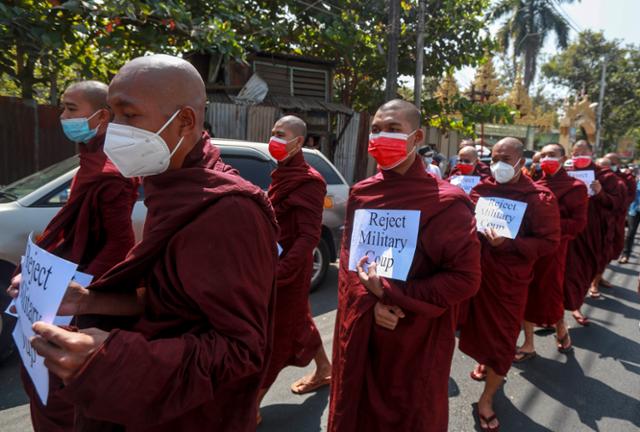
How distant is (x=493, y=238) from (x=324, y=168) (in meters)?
3.04

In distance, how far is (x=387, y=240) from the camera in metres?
2.17

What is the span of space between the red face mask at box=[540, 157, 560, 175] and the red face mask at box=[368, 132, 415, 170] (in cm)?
250

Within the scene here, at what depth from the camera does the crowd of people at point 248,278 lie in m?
1.08

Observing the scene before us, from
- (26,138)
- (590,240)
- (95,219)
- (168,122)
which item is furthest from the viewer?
(26,138)

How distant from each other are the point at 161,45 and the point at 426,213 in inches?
227

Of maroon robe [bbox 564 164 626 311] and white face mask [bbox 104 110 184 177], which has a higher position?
white face mask [bbox 104 110 184 177]

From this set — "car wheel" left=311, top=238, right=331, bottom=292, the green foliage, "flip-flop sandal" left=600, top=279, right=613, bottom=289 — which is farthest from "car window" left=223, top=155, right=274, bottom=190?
the green foliage

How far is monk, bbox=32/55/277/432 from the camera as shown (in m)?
0.99

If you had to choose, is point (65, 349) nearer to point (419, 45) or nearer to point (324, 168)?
point (324, 168)

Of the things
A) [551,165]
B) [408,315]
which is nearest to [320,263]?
[551,165]

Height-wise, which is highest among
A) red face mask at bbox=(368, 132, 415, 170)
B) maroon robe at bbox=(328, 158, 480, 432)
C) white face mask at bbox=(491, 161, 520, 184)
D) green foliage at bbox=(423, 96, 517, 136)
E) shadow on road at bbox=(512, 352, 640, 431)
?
green foliage at bbox=(423, 96, 517, 136)

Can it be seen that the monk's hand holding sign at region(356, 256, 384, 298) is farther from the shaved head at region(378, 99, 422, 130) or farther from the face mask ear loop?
the face mask ear loop

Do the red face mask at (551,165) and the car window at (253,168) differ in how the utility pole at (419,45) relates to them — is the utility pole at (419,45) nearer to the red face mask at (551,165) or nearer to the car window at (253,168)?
the car window at (253,168)

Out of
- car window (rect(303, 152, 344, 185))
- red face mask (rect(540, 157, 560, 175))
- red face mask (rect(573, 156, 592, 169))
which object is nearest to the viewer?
red face mask (rect(540, 157, 560, 175))
